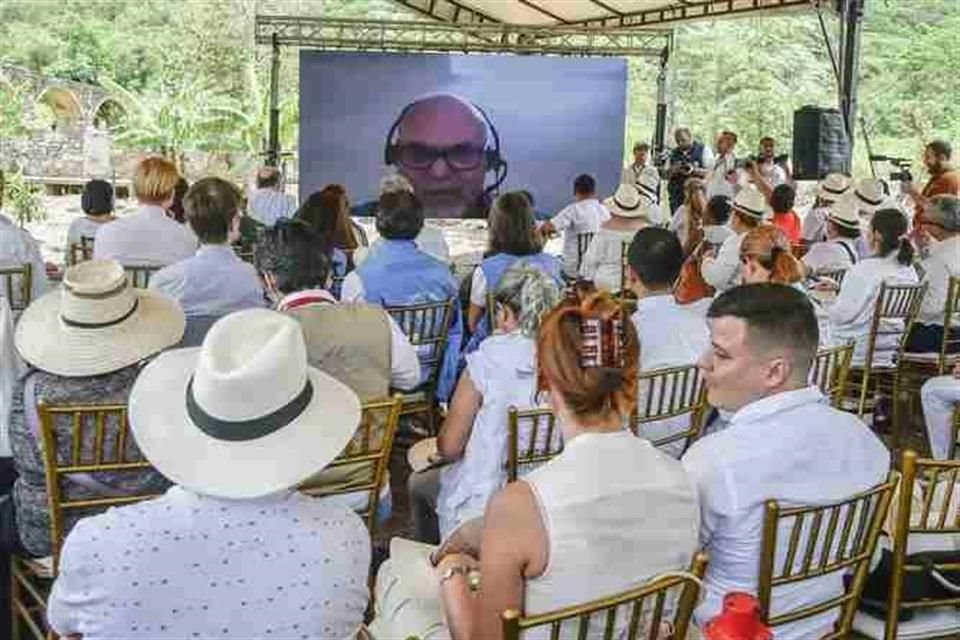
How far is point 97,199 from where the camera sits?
529 cm

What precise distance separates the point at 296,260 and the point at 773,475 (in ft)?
5.04

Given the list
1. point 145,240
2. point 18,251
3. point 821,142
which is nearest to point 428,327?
point 145,240

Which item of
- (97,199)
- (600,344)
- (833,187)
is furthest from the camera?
(833,187)

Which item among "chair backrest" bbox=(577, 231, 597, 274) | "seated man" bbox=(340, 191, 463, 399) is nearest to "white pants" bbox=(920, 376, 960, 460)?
"seated man" bbox=(340, 191, 463, 399)

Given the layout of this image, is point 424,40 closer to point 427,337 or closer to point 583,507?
point 427,337

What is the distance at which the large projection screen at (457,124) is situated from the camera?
10453 mm

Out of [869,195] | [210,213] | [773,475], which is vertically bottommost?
[773,475]

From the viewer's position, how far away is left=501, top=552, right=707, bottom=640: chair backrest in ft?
4.92

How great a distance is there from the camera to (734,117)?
2244 centimetres

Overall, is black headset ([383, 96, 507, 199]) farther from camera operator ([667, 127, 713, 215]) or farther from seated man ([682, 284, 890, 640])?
seated man ([682, 284, 890, 640])

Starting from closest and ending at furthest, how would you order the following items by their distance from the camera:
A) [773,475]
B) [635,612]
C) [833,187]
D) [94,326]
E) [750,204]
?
[635,612], [773,475], [94,326], [750,204], [833,187]

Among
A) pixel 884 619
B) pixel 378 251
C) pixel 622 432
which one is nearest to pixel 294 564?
pixel 622 432

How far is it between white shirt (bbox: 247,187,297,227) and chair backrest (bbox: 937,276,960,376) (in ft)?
12.8

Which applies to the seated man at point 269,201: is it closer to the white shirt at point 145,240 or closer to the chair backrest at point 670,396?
the white shirt at point 145,240
